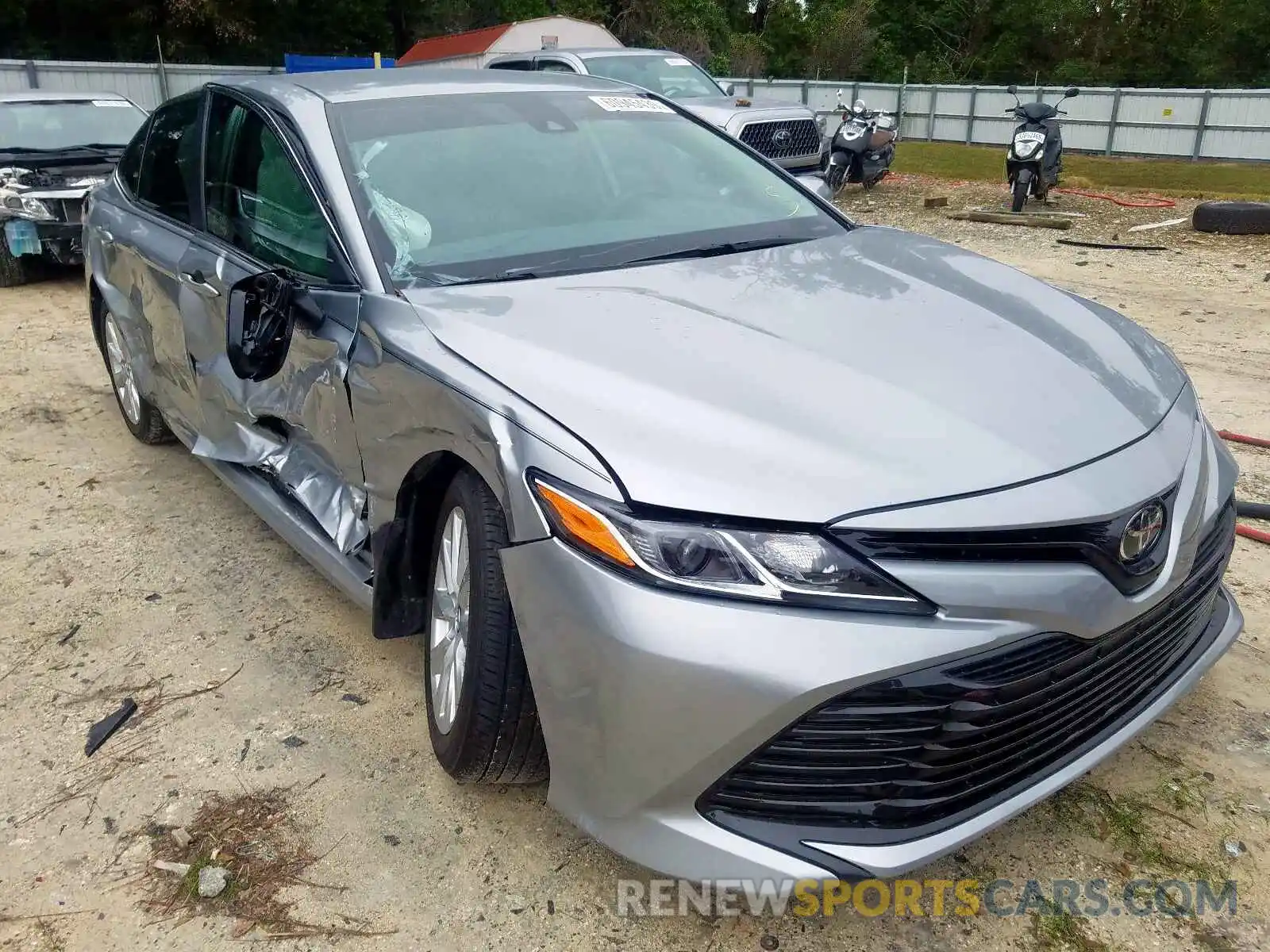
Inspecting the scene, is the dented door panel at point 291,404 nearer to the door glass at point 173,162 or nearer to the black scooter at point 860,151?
the door glass at point 173,162

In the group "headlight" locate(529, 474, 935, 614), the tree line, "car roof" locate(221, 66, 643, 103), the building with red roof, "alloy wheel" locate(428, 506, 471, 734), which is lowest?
"alloy wheel" locate(428, 506, 471, 734)

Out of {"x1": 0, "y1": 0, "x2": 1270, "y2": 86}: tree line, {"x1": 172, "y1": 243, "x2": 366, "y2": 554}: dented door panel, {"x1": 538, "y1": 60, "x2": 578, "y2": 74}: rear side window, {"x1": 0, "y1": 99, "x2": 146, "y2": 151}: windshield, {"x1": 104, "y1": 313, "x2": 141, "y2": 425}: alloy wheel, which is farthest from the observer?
{"x1": 0, "y1": 0, "x2": 1270, "y2": 86}: tree line

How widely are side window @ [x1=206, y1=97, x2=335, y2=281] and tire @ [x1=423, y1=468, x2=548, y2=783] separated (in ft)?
2.96

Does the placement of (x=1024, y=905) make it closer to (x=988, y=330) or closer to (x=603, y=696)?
(x=603, y=696)

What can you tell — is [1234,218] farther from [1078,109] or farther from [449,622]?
[1078,109]

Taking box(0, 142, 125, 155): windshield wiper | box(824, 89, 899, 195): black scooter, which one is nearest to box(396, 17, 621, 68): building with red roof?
box(824, 89, 899, 195): black scooter

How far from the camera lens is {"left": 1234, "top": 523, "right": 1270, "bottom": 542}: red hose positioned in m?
3.63

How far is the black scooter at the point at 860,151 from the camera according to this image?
44.2ft

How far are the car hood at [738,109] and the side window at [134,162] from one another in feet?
24.9

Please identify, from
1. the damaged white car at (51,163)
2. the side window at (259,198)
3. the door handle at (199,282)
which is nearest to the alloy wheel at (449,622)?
the side window at (259,198)

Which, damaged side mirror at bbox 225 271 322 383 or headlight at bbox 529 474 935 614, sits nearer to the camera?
headlight at bbox 529 474 935 614

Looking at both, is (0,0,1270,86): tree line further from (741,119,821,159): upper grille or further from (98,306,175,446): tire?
(98,306,175,446): tire

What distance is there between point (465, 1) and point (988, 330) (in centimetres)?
3528

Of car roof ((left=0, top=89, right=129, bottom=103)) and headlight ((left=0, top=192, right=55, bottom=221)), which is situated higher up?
car roof ((left=0, top=89, right=129, bottom=103))
